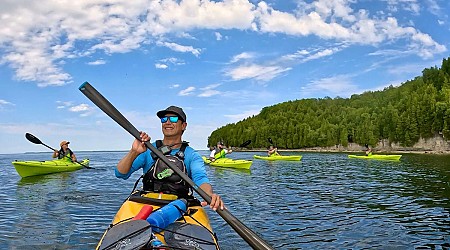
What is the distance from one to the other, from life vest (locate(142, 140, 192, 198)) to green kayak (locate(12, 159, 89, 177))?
1722 cm

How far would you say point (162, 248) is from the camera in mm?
3951

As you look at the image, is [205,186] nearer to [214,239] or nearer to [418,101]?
[214,239]

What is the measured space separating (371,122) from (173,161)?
98.8 meters

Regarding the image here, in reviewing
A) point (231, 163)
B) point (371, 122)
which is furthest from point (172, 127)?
point (371, 122)

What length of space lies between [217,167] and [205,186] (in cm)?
2475

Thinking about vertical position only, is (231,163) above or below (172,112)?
below

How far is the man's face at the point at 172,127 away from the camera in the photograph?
18.4 feet

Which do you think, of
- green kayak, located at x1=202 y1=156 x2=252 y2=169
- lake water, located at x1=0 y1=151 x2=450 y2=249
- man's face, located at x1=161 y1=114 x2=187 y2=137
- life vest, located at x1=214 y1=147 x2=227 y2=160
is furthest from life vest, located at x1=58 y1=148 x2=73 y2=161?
man's face, located at x1=161 y1=114 x2=187 y2=137

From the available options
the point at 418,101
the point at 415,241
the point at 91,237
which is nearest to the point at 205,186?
the point at 91,237

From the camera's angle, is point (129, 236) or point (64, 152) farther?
point (64, 152)

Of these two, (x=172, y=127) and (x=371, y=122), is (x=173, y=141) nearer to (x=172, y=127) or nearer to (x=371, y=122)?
(x=172, y=127)

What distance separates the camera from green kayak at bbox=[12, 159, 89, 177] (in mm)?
20642

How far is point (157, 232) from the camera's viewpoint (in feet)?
14.5

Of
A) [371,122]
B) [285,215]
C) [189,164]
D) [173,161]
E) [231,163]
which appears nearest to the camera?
[173,161]
